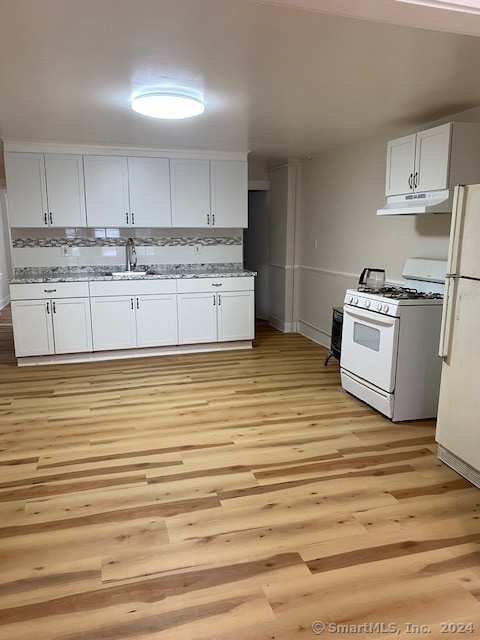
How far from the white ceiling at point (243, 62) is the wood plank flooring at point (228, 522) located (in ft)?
6.78

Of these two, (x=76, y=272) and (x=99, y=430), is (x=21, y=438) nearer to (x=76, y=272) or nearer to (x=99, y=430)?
(x=99, y=430)

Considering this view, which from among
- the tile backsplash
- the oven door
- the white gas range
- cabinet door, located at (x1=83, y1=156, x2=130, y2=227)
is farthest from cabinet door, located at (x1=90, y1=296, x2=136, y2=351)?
the white gas range

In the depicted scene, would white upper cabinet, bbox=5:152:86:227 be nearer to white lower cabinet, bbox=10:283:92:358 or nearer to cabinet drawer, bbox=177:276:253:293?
white lower cabinet, bbox=10:283:92:358

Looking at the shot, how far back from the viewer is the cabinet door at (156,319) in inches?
207

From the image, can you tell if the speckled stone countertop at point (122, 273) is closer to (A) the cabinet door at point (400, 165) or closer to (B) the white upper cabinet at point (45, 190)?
(B) the white upper cabinet at point (45, 190)

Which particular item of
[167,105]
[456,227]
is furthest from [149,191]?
[456,227]

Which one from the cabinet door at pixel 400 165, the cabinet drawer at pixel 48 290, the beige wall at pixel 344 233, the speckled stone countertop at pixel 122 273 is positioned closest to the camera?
the cabinet door at pixel 400 165

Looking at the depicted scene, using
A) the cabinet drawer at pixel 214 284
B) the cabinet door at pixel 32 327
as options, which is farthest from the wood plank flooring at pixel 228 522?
the cabinet drawer at pixel 214 284

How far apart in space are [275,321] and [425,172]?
12.1ft

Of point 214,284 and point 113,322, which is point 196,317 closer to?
point 214,284

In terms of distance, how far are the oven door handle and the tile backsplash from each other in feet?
8.25

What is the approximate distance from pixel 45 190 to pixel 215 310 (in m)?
2.29

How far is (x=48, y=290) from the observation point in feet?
16.2

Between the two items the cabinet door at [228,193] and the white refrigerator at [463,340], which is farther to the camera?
the cabinet door at [228,193]
